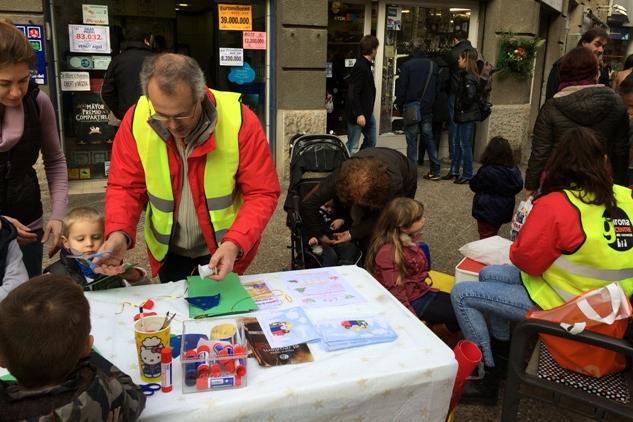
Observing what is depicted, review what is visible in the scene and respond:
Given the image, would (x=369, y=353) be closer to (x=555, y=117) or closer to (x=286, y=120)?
(x=555, y=117)

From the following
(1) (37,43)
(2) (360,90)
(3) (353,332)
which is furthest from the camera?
(2) (360,90)

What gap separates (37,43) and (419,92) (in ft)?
15.4

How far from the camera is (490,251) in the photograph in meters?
3.83

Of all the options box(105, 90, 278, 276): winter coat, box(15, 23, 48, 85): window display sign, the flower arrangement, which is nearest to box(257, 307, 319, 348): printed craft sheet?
box(105, 90, 278, 276): winter coat

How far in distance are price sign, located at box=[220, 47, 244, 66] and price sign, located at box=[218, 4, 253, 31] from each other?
25cm

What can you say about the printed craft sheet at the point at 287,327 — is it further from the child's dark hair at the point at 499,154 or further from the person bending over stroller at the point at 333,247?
the child's dark hair at the point at 499,154

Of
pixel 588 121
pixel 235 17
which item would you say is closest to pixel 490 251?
pixel 588 121

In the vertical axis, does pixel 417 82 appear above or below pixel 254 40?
below

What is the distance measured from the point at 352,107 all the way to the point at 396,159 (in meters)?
4.10

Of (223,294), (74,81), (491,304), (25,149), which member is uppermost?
(74,81)

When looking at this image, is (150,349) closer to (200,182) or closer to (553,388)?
(200,182)

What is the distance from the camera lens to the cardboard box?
3691 mm

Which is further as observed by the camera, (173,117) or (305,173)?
(305,173)

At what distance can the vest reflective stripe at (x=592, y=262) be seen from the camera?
246 cm
